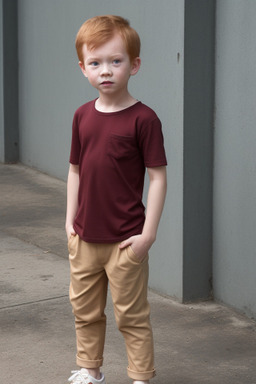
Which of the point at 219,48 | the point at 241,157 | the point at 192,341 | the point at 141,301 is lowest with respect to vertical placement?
the point at 192,341

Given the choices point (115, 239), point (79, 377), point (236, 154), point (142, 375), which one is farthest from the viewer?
point (236, 154)

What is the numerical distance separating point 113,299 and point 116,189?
477 mm

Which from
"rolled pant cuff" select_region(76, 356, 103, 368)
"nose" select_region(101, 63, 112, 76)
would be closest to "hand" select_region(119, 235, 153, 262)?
"rolled pant cuff" select_region(76, 356, 103, 368)

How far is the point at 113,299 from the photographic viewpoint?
3.56 meters

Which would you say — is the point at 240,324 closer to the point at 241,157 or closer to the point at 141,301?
the point at 241,157

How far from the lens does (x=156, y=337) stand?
4488 millimetres

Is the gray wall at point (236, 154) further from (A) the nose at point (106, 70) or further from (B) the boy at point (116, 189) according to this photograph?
(A) the nose at point (106, 70)

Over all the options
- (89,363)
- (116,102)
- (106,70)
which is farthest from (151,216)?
(89,363)

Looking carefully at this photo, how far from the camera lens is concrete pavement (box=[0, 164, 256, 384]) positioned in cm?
402

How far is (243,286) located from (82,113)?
1.70 meters

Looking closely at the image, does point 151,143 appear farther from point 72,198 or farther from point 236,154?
point 236,154

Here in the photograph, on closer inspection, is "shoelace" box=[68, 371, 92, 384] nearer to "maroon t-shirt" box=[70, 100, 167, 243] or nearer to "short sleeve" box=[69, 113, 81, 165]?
"maroon t-shirt" box=[70, 100, 167, 243]

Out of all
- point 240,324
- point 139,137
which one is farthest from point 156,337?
point 139,137

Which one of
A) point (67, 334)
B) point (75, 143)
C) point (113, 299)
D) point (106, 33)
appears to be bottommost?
point (67, 334)
